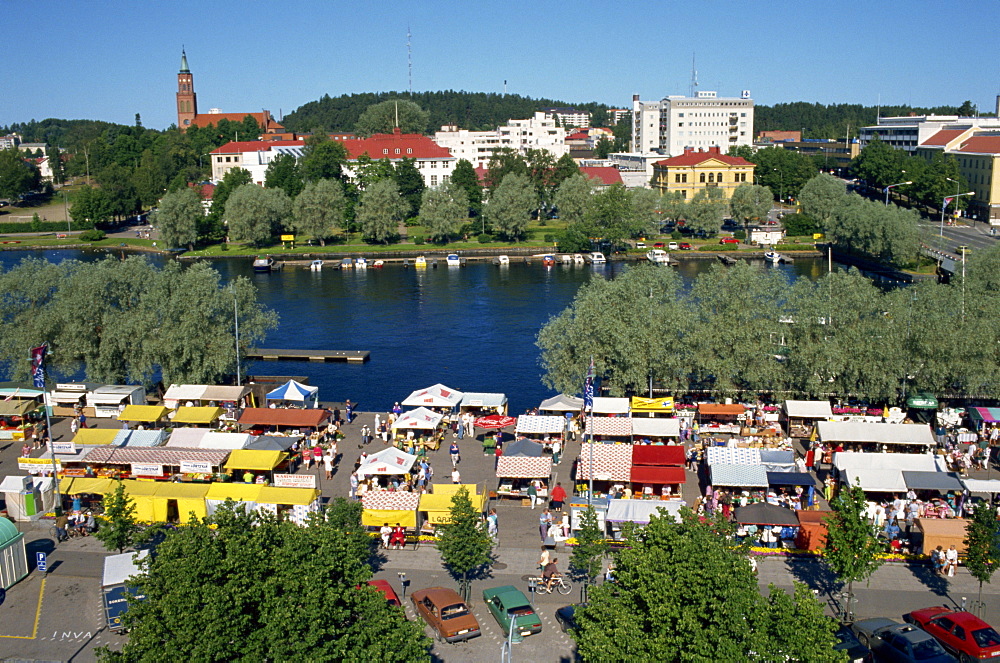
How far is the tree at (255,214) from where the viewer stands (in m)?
61.0

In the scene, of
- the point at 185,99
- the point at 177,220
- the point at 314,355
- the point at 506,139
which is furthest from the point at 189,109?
the point at 314,355

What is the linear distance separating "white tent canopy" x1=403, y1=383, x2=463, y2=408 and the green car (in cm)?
932

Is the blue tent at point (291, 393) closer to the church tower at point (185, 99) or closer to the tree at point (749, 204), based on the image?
the tree at point (749, 204)

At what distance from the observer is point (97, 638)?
12.7 m

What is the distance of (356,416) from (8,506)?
8391mm

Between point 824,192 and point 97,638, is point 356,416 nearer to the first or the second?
point 97,638

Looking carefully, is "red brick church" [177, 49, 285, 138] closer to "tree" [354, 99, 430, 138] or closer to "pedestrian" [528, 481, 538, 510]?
"tree" [354, 99, 430, 138]

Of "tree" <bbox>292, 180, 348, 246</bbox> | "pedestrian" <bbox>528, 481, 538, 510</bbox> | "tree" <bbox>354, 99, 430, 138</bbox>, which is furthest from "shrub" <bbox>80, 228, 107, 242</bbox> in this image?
"pedestrian" <bbox>528, 481, 538, 510</bbox>

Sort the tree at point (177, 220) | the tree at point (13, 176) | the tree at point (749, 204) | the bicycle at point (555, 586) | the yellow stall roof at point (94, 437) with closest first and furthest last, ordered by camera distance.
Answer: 1. the bicycle at point (555, 586)
2. the yellow stall roof at point (94, 437)
3. the tree at point (177, 220)
4. the tree at point (749, 204)
5. the tree at point (13, 176)

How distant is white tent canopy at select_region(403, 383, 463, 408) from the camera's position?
2206cm

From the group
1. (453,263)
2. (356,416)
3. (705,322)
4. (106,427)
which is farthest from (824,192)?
(106,427)

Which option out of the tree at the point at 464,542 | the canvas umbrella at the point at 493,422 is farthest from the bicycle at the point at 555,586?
the canvas umbrella at the point at 493,422

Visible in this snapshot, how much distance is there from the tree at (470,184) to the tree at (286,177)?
A: 40.1 ft

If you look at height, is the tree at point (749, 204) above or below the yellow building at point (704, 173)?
below
